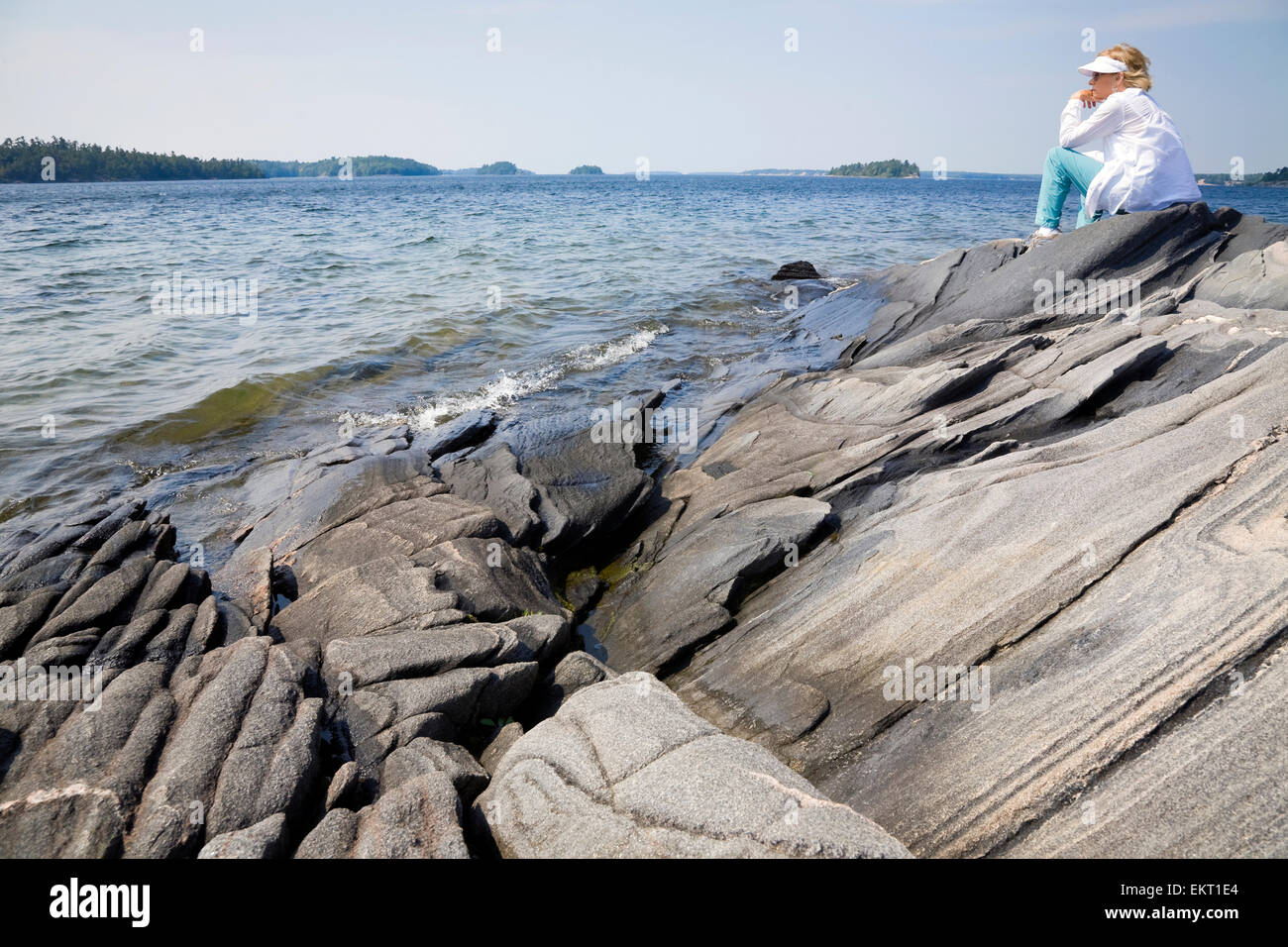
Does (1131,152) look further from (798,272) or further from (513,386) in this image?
(798,272)

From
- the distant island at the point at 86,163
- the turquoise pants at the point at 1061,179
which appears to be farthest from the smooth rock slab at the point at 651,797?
the distant island at the point at 86,163

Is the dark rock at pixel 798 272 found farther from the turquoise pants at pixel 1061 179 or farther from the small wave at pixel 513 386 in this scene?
the turquoise pants at pixel 1061 179

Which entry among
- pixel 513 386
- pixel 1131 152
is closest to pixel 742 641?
pixel 513 386

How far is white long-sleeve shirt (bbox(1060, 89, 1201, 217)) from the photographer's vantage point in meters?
11.9

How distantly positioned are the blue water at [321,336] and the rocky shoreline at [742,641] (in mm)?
4033

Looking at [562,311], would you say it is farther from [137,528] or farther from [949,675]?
[949,675]

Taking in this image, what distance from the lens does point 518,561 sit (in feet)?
27.3

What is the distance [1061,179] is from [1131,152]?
55.0 inches

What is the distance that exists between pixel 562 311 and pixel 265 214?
49272 mm

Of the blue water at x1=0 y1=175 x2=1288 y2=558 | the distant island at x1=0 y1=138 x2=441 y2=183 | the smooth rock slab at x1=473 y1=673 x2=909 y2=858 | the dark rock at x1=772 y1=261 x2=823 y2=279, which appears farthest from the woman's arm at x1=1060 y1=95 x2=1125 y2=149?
the distant island at x1=0 y1=138 x2=441 y2=183

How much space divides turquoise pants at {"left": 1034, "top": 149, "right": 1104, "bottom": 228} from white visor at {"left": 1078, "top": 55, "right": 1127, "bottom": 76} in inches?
53.6

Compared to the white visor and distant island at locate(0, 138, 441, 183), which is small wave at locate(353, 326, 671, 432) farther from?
distant island at locate(0, 138, 441, 183)

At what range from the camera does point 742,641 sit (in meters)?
7.14
